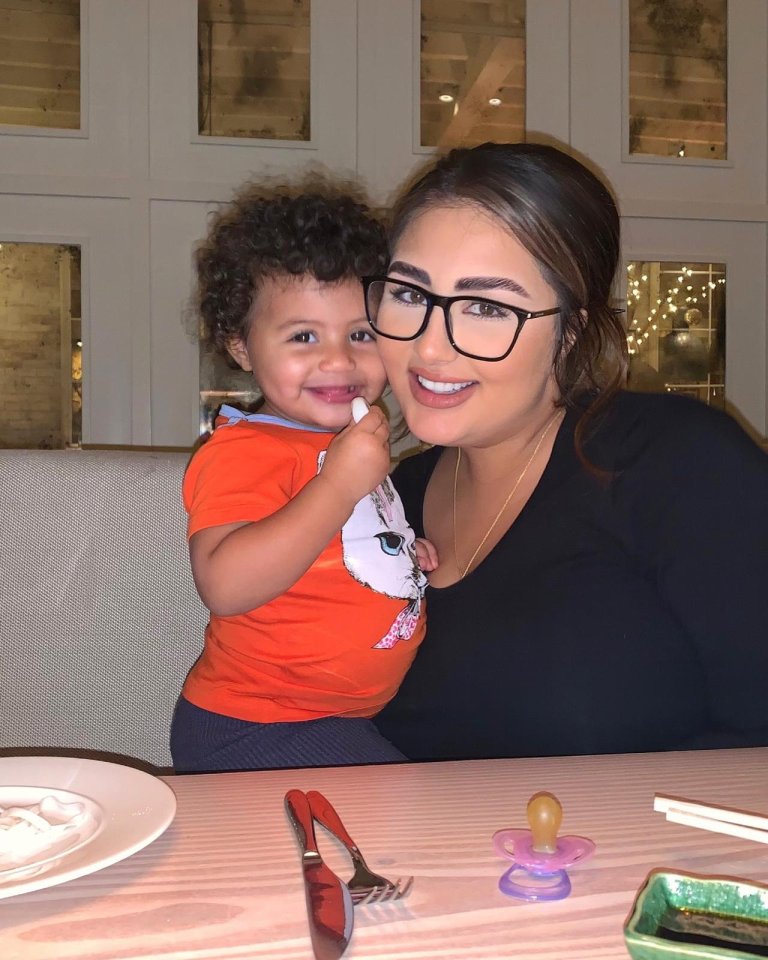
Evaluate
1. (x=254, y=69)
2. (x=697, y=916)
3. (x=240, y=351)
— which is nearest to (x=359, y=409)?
(x=240, y=351)

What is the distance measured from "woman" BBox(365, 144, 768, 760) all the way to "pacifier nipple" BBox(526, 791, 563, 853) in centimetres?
52

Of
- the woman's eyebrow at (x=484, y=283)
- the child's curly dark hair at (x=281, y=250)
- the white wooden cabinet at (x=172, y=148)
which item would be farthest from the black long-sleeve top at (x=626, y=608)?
the white wooden cabinet at (x=172, y=148)

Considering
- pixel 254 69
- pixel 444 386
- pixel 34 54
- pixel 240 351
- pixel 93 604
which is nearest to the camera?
pixel 444 386

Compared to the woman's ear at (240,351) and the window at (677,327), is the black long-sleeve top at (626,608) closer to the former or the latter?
the woman's ear at (240,351)

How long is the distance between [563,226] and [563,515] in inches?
14.0

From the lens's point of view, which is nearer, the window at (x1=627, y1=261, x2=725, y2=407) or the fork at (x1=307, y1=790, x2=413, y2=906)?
the fork at (x1=307, y1=790, x2=413, y2=906)

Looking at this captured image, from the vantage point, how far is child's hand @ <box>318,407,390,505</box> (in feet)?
3.74

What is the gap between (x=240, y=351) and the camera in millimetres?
1504

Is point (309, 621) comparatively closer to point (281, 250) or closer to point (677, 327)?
point (281, 250)

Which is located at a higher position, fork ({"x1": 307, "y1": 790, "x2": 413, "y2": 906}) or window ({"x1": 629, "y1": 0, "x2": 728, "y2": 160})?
window ({"x1": 629, "y1": 0, "x2": 728, "y2": 160})

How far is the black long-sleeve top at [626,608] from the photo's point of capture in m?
1.14

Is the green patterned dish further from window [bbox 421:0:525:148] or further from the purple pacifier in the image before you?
window [bbox 421:0:525:148]

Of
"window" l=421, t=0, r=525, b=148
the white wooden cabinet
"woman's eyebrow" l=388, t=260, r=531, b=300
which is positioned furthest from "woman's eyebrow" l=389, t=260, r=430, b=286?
"window" l=421, t=0, r=525, b=148

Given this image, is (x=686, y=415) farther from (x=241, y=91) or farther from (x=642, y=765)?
A: (x=241, y=91)
